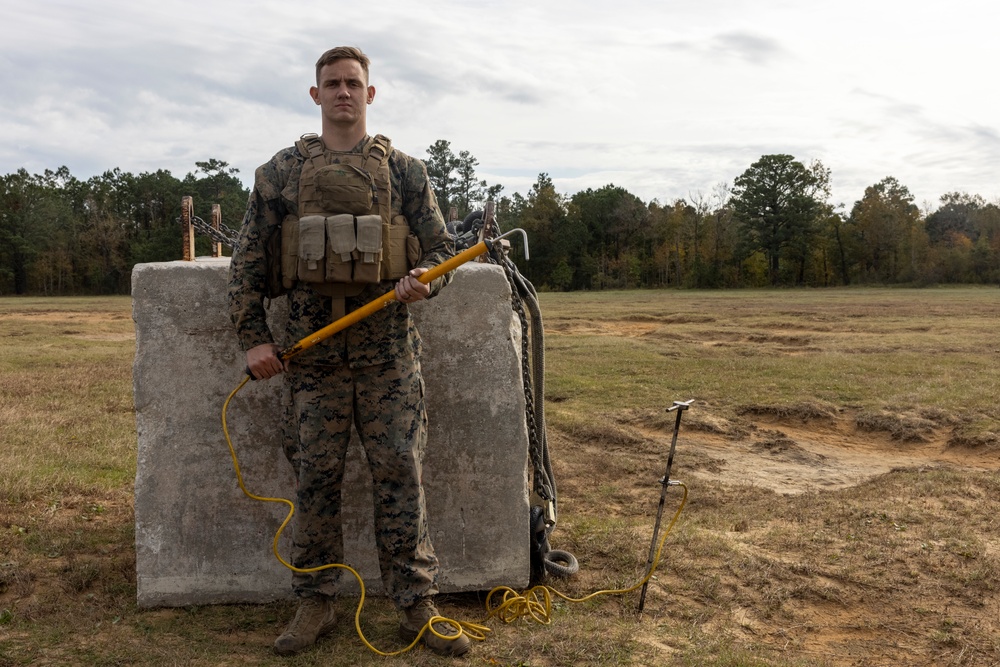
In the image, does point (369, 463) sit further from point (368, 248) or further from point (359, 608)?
point (368, 248)

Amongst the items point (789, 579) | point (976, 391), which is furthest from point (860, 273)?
point (789, 579)

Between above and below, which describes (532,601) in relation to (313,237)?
below

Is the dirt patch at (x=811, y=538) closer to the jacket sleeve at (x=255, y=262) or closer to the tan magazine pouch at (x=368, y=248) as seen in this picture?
the tan magazine pouch at (x=368, y=248)

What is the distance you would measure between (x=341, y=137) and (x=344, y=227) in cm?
46

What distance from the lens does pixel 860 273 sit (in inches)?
1987

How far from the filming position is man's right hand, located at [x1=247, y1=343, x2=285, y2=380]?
3.13 metres

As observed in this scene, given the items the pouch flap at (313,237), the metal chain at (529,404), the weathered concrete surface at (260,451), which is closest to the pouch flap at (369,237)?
the pouch flap at (313,237)

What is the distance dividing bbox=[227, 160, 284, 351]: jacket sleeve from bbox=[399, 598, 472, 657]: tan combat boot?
1216 millimetres

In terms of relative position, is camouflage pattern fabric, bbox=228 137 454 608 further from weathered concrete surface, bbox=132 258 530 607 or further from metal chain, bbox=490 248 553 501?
metal chain, bbox=490 248 553 501

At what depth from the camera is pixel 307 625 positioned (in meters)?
3.27

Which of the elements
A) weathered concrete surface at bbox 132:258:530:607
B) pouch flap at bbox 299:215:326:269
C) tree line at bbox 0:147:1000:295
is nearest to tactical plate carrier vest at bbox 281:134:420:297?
pouch flap at bbox 299:215:326:269

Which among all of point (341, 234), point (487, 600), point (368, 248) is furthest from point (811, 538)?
point (341, 234)

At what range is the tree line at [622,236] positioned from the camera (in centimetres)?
4841

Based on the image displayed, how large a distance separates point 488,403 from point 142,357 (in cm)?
153
